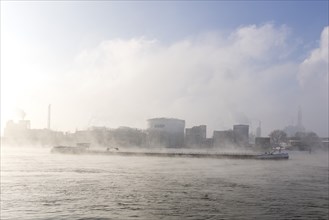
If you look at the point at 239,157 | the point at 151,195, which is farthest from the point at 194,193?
the point at 239,157

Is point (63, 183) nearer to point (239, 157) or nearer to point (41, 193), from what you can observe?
point (41, 193)

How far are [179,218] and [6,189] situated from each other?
21.9 m

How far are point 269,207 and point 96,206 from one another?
1372 cm

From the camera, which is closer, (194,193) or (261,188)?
(194,193)

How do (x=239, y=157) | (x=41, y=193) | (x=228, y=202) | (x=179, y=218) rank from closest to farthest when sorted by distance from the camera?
(x=179, y=218), (x=228, y=202), (x=41, y=193), (x=239, y=157)

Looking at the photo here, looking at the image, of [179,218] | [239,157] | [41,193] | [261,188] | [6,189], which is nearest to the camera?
[179,218]

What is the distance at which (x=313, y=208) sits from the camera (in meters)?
34.1

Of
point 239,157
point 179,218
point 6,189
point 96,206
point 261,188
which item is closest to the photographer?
point 179,218

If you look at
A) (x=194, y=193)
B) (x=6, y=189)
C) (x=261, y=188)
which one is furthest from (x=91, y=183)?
(x=261, y=188)

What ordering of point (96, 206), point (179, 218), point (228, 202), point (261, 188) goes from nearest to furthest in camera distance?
point (179, 218)
point (96, 206)
point (228, 202)
point (261, 188)

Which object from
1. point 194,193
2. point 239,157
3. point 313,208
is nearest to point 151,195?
point 194,193

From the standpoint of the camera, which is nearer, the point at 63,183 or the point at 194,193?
the point at 194,193

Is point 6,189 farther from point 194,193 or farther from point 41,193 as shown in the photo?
point 194,193

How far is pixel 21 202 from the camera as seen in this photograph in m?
34.9
